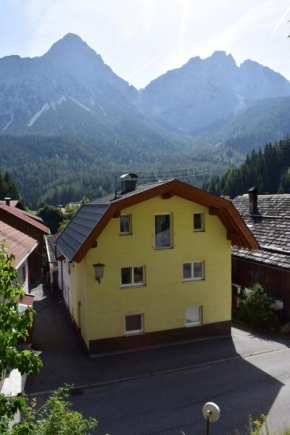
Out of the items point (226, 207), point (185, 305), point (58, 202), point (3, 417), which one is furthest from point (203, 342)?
point (58, 202)

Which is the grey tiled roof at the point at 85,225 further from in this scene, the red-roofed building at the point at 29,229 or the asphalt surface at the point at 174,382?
the red-roofed building at the point at 29,229

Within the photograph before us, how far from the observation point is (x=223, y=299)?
17859 millimetres

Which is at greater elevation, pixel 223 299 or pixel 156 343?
pixel 223 299

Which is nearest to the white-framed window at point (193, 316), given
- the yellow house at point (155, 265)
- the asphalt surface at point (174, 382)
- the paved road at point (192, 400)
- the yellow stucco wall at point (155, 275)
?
the yellow house at point (155, 265)

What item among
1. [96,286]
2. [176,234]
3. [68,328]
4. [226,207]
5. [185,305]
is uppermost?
[226,207]

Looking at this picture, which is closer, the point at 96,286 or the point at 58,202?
the point at 96,286

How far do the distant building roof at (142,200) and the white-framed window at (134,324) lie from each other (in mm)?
3698

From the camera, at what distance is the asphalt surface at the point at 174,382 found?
11266mm

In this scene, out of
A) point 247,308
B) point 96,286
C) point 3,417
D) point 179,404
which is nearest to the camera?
point 3,417

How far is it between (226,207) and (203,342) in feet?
20.7

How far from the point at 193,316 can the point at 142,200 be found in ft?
20.2

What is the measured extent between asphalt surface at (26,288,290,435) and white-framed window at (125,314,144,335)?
89cm

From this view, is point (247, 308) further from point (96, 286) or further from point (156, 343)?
point (96, 286)

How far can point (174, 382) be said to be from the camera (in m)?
13.7
